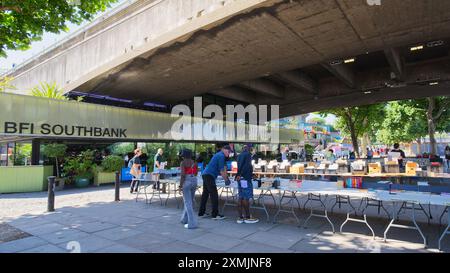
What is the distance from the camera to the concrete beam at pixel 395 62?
13117 millimetres

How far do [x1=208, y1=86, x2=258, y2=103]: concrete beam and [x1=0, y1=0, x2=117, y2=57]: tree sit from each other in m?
11.8

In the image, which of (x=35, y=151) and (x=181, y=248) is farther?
(x=35, y=151)

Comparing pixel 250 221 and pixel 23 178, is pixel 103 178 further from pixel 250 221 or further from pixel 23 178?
pixel 250 221

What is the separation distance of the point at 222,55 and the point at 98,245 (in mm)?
9623

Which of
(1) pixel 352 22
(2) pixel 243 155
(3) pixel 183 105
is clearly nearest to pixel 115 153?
(3) pixel 183 105

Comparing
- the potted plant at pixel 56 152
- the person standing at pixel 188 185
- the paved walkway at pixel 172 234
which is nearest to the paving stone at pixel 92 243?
the paved walkway at pixel 172 234

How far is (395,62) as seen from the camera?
557 inches

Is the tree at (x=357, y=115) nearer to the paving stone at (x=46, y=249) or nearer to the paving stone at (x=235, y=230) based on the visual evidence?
the paving stone at (x=235, y=230)

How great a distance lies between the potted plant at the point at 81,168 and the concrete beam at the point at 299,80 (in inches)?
451

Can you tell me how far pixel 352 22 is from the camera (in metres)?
10.0

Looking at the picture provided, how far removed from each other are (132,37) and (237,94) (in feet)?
35.4

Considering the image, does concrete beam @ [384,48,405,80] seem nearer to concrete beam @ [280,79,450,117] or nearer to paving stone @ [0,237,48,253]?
concrete beam @ [280,79,450,117]

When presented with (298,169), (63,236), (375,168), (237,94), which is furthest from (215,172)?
(237,94)

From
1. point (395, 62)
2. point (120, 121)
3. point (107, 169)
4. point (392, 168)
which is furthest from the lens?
point (120, 121)
